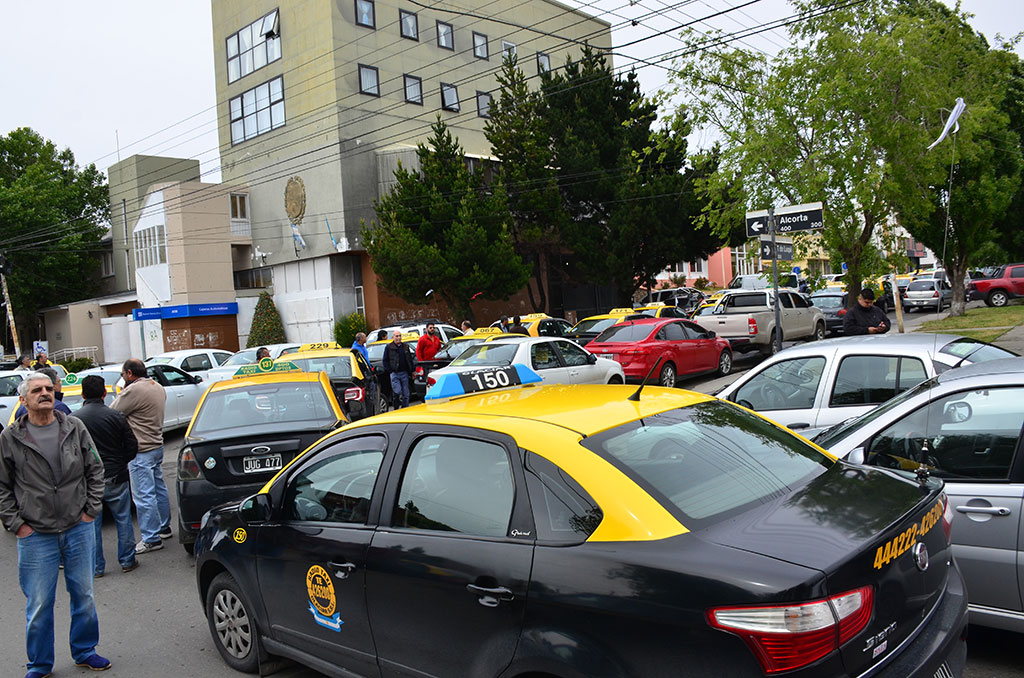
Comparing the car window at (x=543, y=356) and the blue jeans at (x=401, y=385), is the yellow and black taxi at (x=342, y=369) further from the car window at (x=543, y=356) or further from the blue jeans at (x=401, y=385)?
the car window at (x=543, y=356)

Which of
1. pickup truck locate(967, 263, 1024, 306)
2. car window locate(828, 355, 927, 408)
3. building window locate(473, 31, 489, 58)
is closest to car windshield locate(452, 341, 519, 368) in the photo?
car window locate(828, 355, 927, 408)

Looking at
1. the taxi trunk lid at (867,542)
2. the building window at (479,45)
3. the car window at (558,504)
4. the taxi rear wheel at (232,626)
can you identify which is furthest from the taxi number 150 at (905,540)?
the building window at (479,45)

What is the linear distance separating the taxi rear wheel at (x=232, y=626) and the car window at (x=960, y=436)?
3790mm

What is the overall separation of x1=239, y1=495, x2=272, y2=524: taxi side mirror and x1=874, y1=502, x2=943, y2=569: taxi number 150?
10.4ft

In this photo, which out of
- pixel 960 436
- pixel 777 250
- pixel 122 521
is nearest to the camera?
pixel 960 436

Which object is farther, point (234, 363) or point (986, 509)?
point (234, 363)

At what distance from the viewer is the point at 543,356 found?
13.3 m

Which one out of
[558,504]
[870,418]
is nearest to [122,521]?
[558,504]

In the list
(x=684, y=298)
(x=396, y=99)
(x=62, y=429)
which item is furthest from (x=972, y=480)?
(x=396, y=99)

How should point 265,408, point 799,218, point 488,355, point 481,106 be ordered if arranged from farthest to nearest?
1. point 481,106
2. point 488,355
3. point 799,218
4. point 265,408

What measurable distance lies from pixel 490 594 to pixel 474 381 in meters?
1.97

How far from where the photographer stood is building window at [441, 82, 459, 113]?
41.0 m

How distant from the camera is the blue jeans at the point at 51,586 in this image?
188 inches

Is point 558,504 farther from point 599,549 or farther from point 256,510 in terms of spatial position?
point 256,510
